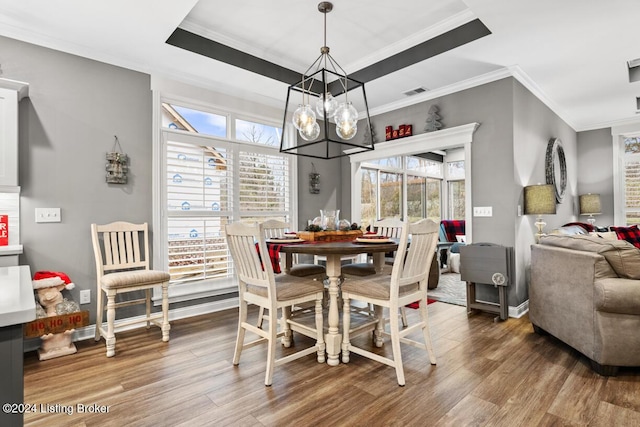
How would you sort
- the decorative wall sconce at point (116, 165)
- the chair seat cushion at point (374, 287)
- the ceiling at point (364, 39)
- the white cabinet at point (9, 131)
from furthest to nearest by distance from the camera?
the decorative wall sconce at point (116, 165) < the ceiling at point (364, 39) < the white cabinet at point (9, 131) < the chair seat cushion at point (374, 287)

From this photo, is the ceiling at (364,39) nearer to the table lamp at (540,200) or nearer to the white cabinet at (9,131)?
the white cabinet at (9,131)

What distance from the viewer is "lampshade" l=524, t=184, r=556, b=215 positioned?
3.55m

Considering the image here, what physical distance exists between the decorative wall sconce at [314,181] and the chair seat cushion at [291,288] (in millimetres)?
2518

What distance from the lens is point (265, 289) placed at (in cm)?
230

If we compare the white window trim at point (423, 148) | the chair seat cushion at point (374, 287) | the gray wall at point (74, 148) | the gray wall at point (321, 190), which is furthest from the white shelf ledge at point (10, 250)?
the white window trim at point (423, 148)

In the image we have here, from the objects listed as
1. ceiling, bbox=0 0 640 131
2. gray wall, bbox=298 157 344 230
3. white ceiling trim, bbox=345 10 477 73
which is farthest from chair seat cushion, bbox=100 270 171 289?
white ceiling trim, bbox=345 10 477 73

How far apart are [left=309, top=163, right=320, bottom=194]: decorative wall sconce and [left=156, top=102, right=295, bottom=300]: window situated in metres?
0.69

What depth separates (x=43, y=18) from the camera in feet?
8.67

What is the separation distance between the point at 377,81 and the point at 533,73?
169 centimetres

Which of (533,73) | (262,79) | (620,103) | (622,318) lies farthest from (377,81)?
(620,103)

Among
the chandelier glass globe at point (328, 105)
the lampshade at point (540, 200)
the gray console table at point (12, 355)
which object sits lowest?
the gray console table at point (12, 355)

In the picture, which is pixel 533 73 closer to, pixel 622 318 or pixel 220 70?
pixel 622 318

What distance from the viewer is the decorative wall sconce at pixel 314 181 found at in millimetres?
4891

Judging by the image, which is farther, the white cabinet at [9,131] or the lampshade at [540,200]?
the lampshade at [540,200]
